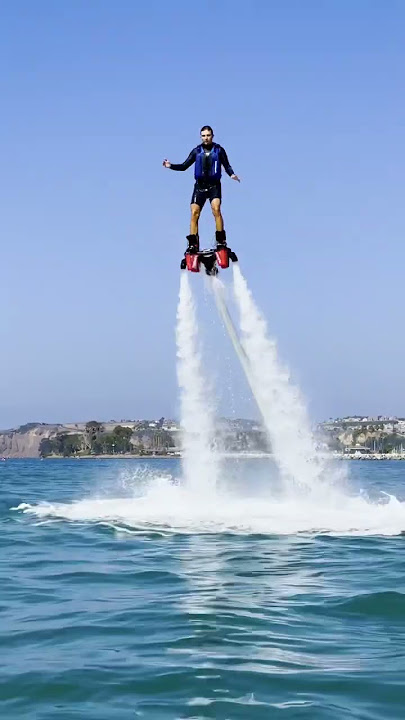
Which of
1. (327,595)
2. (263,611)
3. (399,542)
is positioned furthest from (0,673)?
(399,542)

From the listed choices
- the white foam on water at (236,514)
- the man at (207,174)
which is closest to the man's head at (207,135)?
the man at (207,174)

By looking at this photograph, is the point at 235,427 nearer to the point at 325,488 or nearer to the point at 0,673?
the point at 325,488

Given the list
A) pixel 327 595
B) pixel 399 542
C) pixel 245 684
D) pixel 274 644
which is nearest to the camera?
pixel 245 684

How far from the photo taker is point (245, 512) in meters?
29.5

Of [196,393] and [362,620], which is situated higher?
[196,393]

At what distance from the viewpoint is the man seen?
2627 cm

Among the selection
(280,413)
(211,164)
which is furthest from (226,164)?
(280,413)

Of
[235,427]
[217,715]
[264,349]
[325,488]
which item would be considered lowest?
[217,715]

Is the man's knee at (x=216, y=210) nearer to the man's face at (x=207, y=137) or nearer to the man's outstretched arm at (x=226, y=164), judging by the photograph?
the man's outstretched arm at (x=226, y=164)

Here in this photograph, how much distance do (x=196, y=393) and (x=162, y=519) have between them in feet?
21.3

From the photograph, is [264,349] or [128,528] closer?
[128,528]

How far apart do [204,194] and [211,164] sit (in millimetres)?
924

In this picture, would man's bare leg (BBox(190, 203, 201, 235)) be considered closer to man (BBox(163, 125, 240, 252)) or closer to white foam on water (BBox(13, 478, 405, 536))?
man (BBox(163, 125, 240, 252))

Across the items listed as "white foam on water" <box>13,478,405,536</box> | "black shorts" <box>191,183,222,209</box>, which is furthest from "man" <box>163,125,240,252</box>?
"white foam on water" <box>13,478,405,536</box>
